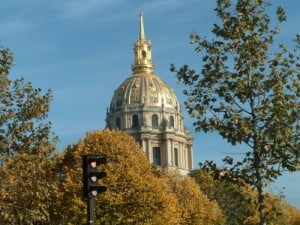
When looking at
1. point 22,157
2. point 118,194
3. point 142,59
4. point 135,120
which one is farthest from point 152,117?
point 22,157

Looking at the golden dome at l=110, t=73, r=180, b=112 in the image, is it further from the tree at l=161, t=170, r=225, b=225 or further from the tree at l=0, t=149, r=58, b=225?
the tree at l=0, t=149, r=58, b=225

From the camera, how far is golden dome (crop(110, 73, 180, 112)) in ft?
541

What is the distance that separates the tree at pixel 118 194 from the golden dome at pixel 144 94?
115102mm

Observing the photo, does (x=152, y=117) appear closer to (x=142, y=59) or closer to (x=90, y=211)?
(x=142, y=59)

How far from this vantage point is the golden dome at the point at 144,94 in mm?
164750

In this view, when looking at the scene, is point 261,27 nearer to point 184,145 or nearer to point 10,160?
point 10,160

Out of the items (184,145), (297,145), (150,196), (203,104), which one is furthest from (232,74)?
(184,145)

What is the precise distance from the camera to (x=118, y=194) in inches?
1732

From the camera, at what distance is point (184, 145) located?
164000 millimetres

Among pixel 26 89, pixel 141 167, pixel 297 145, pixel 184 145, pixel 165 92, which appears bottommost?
pixel 297 145

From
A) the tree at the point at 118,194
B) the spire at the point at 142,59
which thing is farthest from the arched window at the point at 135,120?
the tree at the point at 118,194

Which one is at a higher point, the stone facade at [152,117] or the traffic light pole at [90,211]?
Answer: the stone facade at [152,117]

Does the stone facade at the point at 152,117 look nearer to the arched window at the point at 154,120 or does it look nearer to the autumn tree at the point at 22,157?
the arched window at the point at 154,120

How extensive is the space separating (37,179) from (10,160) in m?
1.16
